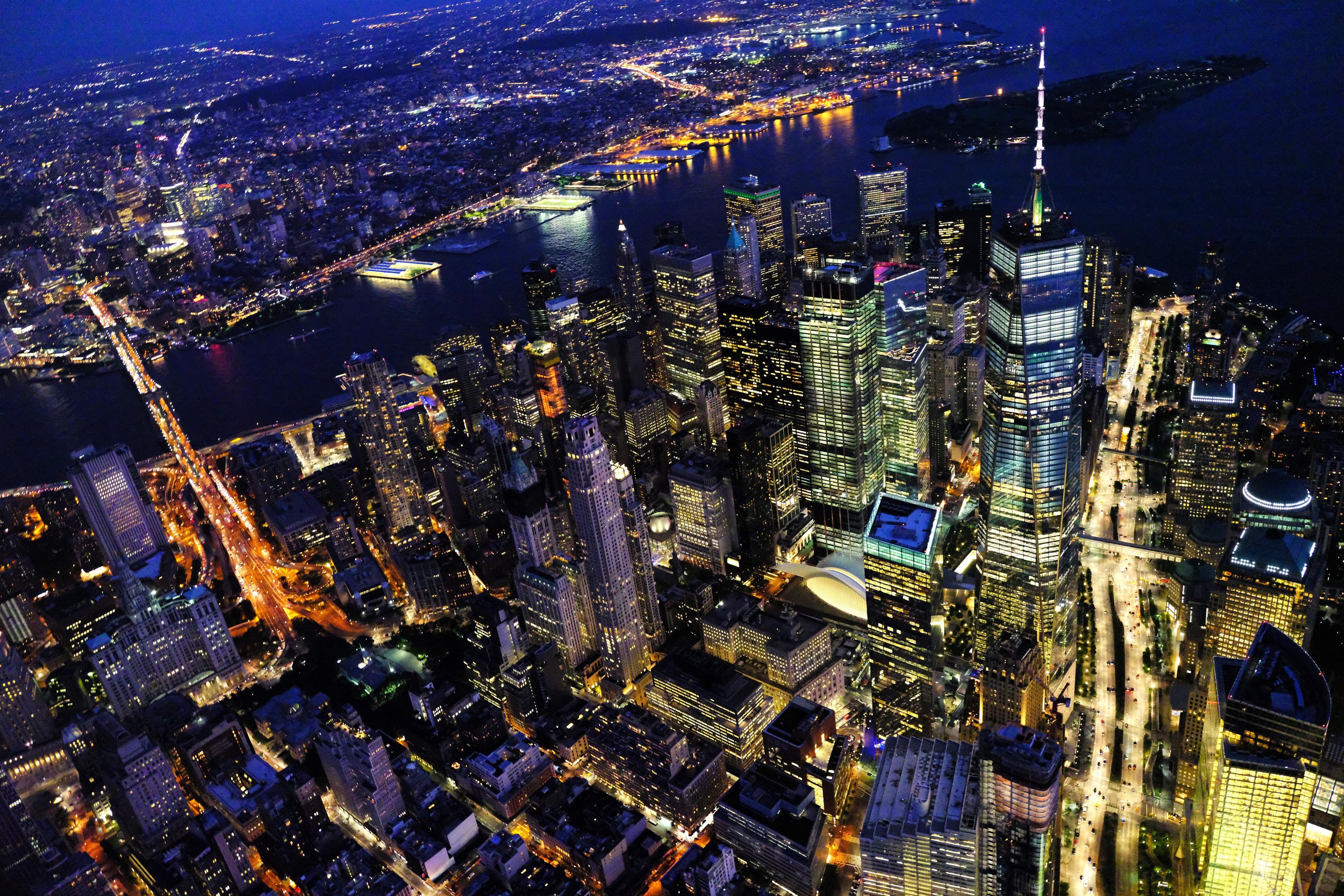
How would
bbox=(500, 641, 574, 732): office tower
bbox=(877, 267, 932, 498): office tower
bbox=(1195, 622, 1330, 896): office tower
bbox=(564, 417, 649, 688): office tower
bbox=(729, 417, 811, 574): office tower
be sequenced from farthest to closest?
1. bbox=(877, 267, 932, 498): office tower
2. bbox=(729, 417, 811, 574): office tower
3. bbox=(564, 417, 649, 688): office tower
4. bbox=(500, 641, 574, 732): office tower
5. bbox=(1195, 622, 1330, 896): office tower

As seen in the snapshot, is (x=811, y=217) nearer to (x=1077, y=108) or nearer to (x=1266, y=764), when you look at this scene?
(x=1077, y=108)

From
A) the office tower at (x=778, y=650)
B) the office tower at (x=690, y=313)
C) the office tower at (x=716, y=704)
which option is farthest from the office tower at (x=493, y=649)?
the office tower at (x=690, y=313)

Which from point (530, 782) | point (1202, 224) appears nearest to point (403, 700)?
point (530, 782)

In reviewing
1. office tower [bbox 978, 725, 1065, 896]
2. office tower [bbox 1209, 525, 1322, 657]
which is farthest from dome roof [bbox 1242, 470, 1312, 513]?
office tower [bbox 978, 725, 1065, 896]

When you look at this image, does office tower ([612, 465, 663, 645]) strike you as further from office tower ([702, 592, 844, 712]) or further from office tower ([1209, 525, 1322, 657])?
office tower ([1209, 525, 1322, 657])

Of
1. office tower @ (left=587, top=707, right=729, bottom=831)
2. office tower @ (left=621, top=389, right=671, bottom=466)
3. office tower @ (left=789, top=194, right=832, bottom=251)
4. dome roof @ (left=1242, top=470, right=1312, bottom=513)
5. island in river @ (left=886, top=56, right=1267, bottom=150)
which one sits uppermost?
island in river @ (left=886, top=56, right=1267, bottom=150)
